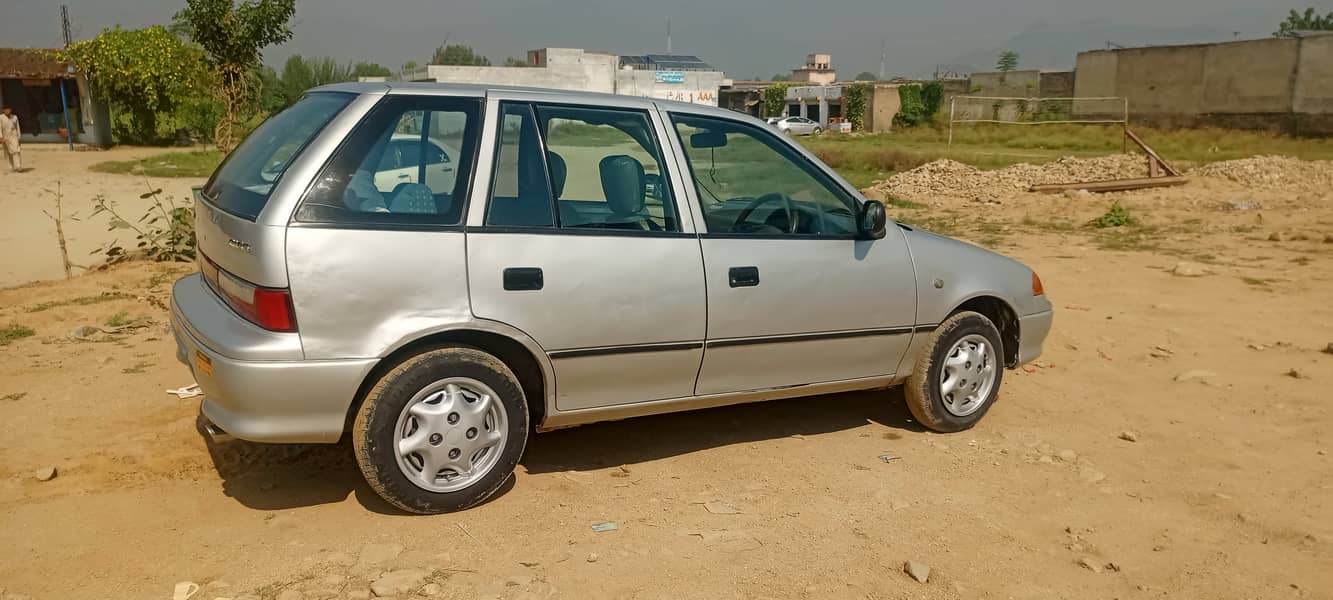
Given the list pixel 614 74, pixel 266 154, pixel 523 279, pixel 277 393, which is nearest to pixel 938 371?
pixel 523 279

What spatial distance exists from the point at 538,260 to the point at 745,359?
1.15 metres

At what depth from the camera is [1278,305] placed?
894 centimetres

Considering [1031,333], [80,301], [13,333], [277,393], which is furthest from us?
[80,301]

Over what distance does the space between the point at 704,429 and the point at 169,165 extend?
2522 cm

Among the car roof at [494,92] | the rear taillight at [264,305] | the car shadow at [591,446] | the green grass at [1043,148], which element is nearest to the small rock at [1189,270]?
the car shadow at [591,446]

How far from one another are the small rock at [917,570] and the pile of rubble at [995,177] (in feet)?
54.5

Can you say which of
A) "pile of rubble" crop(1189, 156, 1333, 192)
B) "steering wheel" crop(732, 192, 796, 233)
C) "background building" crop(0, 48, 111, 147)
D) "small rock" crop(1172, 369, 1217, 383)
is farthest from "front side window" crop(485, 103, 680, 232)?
"background building" crop(0, 48, 111, 147)

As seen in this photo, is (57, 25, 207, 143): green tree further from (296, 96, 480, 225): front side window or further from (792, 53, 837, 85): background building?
(792, 53, 837, 85): background building

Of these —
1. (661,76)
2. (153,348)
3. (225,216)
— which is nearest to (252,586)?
(225,216)

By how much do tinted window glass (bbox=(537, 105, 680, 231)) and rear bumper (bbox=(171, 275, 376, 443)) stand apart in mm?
1179

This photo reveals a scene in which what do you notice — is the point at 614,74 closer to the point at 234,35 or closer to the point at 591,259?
the point at 234,35

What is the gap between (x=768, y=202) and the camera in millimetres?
5039

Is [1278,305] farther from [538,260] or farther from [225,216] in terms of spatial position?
[225,216]

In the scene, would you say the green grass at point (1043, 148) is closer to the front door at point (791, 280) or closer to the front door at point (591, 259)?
the front door at point (791, 280)
